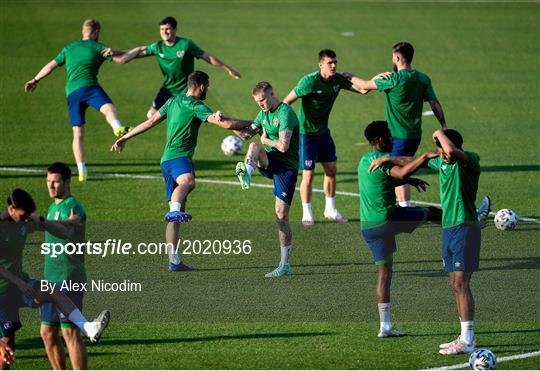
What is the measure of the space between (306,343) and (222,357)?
1053mm

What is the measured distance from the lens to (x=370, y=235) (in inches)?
558

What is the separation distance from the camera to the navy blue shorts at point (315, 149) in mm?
19609

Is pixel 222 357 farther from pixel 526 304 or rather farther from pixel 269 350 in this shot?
pixel 526 304

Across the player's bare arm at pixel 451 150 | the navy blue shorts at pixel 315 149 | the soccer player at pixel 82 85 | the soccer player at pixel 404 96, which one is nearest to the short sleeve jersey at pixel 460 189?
the player's bare arm at pixel 451 150

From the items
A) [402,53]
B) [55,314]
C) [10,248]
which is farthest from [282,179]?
[55,314]

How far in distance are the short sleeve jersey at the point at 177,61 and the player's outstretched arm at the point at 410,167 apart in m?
9.30

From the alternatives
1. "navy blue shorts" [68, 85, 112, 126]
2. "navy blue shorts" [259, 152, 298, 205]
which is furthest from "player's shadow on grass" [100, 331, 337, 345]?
"navy blue shorts" [68, 85, 112, 126]

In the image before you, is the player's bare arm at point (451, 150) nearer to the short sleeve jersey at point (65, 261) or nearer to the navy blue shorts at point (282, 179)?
the navy blue shorts at point (282, 179)

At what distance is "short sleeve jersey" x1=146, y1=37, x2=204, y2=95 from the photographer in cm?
2252

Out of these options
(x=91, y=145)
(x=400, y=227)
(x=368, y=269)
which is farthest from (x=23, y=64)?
(x=400, y=227)

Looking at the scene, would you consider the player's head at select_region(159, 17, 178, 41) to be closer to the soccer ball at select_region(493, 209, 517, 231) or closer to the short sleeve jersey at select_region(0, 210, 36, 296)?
the soccer ball at select_region(493, 209, 517, 231)

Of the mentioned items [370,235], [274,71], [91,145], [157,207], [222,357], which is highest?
[274,71]

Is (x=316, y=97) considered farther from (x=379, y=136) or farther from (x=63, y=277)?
(x=63, y=277)

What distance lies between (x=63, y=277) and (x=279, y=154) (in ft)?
16.9
